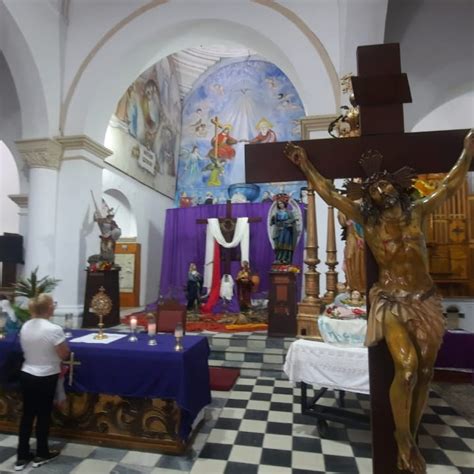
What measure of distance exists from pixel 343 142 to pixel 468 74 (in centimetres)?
516

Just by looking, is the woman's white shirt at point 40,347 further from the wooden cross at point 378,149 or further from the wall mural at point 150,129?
the wall mural at point 150,129

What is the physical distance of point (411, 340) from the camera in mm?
1726

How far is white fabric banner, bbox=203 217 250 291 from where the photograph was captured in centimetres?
962

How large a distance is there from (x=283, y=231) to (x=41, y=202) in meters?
4.69

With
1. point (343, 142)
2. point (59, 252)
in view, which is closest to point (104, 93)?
point (59, 252)

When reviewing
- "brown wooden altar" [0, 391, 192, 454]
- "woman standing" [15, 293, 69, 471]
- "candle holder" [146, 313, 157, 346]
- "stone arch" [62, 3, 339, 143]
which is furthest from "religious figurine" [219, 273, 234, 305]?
"woman standing" [15, 293, 69, 471]

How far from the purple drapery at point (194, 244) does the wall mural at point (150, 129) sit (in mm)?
1680

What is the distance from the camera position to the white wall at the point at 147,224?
10023 mm

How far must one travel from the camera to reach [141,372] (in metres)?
2.87

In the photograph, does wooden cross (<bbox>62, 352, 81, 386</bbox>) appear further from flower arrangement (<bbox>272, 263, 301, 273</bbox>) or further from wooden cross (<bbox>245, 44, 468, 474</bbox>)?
flower arrangement (<bbox>272, 263, 301, 273</bbox>)

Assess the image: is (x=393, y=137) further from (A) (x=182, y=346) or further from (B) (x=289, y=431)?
(B) (x=289, y=431)

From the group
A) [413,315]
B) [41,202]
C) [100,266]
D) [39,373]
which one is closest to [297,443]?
[413,315]

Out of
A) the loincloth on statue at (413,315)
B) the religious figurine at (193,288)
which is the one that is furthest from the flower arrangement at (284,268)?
the loincloth on statue at (413,315)

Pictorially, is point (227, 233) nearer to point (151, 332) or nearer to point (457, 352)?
point (457, 352)
